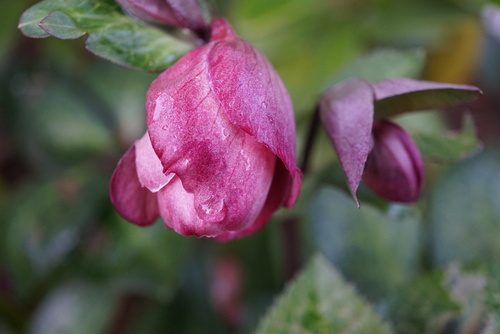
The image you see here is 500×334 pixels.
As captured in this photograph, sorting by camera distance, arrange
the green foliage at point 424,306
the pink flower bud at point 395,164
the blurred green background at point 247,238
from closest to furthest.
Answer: the pink flower bud at point 395,164, the green foliage at point 424,306, the blurred green background at point 247,238

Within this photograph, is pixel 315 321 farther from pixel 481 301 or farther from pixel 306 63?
pixel 306 63

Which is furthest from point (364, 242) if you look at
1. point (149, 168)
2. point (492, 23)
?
point (492, 23)

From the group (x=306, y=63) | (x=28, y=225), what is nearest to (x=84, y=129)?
(x=28, y=225)

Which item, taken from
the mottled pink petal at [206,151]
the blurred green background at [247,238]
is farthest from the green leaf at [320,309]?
the mottled pink petal at [206,151]

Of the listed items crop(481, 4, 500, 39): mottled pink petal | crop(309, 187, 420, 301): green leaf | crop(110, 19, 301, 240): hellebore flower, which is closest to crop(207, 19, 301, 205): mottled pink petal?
crop(110, 19, 301, 240): hellebore flower

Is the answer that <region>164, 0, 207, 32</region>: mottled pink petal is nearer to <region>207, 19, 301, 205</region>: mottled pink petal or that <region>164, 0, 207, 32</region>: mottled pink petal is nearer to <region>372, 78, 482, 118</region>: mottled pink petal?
<region>207, 19, 301, 205</region>: mottled pink petal

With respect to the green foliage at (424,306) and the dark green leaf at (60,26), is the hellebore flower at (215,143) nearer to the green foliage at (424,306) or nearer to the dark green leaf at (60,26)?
the dark green leaf at (60,26)
